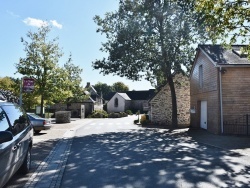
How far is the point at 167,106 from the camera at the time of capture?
31.7 meters

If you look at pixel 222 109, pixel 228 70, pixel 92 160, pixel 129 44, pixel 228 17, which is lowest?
pixel 92 160

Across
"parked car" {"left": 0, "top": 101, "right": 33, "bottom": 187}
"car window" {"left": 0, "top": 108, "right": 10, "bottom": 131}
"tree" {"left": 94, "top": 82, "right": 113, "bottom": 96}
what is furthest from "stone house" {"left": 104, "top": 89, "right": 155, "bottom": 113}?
"car window" {"left": 0, "top": 108, "right": 10, "bottom": 131}

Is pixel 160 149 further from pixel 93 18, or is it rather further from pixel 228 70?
pixel 93 18

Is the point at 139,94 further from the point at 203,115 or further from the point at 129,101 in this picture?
the point at 203,115

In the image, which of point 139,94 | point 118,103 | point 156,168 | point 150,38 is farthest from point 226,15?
point 139,94

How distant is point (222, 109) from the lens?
720 inches

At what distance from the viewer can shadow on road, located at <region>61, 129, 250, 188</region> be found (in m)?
6.72

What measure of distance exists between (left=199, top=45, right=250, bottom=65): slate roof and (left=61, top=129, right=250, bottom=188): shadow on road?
8.55m

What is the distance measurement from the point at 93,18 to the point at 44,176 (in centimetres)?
2112

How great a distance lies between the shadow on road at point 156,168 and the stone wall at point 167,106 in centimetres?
1968

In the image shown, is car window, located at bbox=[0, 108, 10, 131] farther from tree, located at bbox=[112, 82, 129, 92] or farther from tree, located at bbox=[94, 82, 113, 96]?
tree, located at bbox=[94, 82, 113, 96]

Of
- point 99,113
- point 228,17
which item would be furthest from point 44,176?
point 99,113

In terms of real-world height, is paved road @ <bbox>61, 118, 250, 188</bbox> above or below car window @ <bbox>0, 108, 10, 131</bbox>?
below

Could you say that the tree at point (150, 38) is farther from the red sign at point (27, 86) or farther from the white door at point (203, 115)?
the red sign at point (27, 86)
